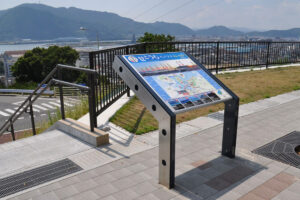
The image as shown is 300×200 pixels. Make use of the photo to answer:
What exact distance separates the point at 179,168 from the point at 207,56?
818cm

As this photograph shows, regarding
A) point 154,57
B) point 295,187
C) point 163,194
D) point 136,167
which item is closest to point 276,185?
point 295,187

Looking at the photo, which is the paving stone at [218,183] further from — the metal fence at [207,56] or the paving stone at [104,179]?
the metal fence at [207,56]

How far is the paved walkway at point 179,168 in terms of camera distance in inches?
114

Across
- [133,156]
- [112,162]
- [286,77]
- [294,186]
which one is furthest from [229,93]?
[286,77]

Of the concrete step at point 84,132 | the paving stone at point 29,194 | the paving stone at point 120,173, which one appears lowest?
the paving stone at point 29,194

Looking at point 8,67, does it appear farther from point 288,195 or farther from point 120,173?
point 288,195

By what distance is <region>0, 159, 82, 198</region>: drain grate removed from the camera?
3.06 m

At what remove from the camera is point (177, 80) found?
322 cm

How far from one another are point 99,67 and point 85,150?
5.69ft

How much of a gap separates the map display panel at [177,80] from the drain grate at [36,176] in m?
1.60

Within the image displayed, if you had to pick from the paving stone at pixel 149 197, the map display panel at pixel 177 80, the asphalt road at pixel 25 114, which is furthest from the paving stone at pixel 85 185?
the asphalt road at pixel 25 114

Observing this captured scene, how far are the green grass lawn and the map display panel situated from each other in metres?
1.69

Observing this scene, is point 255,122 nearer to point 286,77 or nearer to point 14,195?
point 14,195

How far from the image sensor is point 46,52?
53.6 metres
